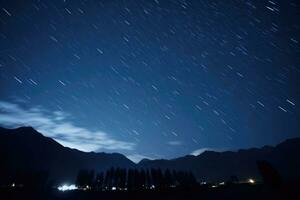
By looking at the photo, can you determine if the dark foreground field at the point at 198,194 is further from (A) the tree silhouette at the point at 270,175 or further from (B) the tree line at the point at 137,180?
(B) the tree line at the point at 137,180

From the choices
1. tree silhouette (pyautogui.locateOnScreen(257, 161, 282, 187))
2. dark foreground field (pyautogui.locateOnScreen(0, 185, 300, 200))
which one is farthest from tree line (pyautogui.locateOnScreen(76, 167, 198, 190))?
tree silhouette (pyautogui.locateOnScreen(257, 161, 282, 187))

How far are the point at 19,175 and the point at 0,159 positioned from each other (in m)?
13.3

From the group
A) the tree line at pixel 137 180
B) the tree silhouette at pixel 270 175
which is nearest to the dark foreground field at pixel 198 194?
the tree silhouette at pixel 270 175

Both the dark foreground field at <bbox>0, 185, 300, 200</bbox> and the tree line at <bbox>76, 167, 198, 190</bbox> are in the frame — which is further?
the tree line at <bbox>76, 167, 198, 190</bbox>

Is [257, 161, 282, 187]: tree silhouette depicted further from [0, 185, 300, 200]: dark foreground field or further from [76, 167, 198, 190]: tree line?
[76, 167, 198, 190]: tree line

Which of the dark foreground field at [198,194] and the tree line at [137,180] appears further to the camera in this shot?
the tree line at [137,180]

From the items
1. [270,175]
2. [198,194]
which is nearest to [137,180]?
[198,194]

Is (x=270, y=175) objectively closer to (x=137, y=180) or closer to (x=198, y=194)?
(x=198, y=194)

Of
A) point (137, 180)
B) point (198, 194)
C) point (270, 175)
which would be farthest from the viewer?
point (137, 180)

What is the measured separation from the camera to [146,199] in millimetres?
55188

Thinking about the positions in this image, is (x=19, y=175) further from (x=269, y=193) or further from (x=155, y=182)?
(x=269, y=193)

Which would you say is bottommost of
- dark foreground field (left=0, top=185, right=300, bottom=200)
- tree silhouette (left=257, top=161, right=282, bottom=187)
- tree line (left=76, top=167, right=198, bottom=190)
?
dark foreground field (left=0, top=185, right=300, bottom=200)

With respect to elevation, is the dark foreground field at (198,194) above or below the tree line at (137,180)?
below

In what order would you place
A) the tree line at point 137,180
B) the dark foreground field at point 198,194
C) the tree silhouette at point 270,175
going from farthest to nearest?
1. the tree line at point 137,180
2. the tree silhouette at point 270,175
3. the dark foreground field at point 198,194
